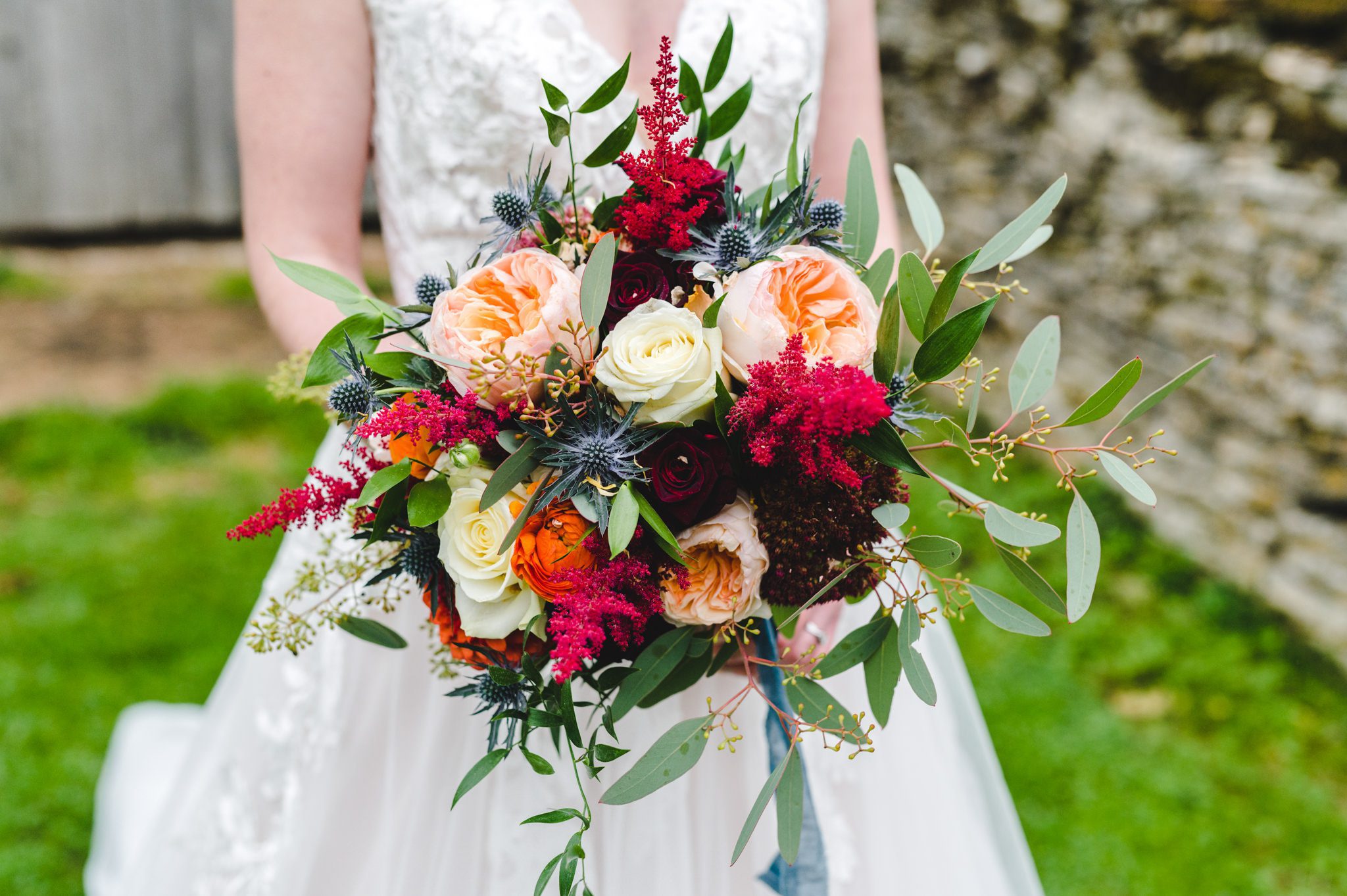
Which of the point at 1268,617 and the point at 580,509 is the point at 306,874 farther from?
the point at 1268,617

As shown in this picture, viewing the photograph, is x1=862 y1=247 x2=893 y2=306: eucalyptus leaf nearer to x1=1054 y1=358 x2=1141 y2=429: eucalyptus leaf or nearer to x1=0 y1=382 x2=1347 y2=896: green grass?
x1=1054 y1=358 x2=1141 y2=429: eucalyptus leaf

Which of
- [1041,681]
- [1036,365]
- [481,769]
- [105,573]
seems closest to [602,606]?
[481,769]

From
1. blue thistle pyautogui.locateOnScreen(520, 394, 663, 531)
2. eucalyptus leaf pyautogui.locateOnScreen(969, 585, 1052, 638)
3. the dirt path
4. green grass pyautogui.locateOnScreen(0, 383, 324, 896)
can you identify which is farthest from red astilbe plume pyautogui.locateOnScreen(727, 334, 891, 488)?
the dirt path

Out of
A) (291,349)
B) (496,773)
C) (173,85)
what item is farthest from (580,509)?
(173,85)

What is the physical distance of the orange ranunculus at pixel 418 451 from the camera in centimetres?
102

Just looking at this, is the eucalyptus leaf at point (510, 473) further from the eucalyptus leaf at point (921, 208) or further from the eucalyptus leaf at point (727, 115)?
the eucalyptus leaf at point (921, 208)


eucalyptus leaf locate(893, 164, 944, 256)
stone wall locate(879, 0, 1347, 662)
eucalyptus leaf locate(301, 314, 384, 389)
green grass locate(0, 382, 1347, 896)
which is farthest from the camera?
stone wall locate(879, 0, 1347, 662)

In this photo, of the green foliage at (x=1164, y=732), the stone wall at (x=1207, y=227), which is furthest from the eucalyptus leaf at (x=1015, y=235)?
the stone wall at (x=1207, y=227)

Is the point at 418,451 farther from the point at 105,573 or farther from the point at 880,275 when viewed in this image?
the point at 105,573

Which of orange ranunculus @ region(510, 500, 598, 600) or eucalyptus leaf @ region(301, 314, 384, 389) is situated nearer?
orange ranunculus @ region(510, 500, 598, 600)

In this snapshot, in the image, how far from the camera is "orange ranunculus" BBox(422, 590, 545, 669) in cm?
107

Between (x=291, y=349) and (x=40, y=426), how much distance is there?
3.45 m

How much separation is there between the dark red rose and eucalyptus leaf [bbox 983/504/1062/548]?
0.27 m

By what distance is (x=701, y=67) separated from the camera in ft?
5.10
